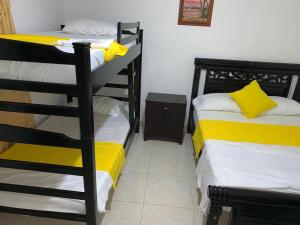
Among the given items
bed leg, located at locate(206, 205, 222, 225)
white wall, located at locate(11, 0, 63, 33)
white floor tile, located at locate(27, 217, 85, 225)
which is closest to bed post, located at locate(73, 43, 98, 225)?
white floor tile, located at locate(27, 217, 85, 225)

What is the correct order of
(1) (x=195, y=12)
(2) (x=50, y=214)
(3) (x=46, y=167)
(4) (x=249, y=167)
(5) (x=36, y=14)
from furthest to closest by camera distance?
(1) (x=195, y=12)
(5) (x=36, y=14)
(4) (x=249, y=167)
(2) (x=50, y=214)
(3) (x=46, y=167)

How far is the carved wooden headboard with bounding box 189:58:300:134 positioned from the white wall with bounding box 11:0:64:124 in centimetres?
186

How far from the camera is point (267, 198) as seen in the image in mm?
1105

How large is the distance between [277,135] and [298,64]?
130 centimetres

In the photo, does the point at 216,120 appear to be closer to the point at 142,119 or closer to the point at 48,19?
the point at 142,119

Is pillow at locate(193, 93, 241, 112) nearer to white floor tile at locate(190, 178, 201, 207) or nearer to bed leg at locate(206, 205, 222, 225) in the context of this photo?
white floor tile at locate(190, 178, 201, 207)

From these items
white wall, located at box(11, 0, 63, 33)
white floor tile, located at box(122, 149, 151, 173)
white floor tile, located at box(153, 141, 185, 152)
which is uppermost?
white wall, located at box(11, 0, 63, 33)

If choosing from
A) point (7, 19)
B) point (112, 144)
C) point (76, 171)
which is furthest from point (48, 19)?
point (76, 171)

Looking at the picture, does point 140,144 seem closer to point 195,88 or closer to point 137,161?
point 137,161

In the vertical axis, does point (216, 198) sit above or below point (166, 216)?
above

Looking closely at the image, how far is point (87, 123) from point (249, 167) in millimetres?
1232

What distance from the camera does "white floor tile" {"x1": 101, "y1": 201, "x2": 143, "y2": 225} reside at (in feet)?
5.99

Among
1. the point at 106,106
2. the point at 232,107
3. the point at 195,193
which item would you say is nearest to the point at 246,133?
the point at 232,107

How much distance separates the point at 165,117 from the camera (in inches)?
115
